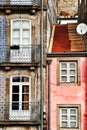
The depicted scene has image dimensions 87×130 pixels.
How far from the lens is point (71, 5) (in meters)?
50.6

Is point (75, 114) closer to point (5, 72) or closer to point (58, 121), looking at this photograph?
point (58, 121)

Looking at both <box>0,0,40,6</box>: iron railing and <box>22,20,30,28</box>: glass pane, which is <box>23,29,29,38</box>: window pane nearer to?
<box>22,20,30,28</box>: glass pane

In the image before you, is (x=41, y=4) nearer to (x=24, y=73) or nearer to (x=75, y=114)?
(x=24, y=73)

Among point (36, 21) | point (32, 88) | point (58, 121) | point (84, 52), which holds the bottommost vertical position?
point (58, 121)

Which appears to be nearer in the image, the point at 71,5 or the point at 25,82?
the point at 25,82

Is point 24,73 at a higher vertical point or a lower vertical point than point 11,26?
lower

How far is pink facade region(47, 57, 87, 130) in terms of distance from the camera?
3144 cm

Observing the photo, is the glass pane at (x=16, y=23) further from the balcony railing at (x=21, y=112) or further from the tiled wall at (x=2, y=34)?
the balcony railing at (x=21, y=112)

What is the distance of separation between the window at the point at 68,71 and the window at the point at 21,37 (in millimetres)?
2535

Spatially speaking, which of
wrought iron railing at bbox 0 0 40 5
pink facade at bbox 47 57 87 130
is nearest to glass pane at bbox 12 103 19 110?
pink facade at bbox 47 57 87 130

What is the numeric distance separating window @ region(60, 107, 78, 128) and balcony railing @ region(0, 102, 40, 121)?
1.81m

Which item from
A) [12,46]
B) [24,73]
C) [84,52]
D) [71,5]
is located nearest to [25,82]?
[24,73]

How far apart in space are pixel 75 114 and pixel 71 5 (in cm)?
2122

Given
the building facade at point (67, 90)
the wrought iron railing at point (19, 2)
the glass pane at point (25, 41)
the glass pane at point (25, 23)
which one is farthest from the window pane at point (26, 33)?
the building facade at point (67, 90)
